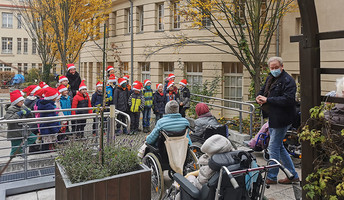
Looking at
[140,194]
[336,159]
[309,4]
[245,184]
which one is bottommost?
[140,194]

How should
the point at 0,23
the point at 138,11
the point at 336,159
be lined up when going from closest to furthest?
the point at 336,159 < the point at 138,11 < the point at 0,23

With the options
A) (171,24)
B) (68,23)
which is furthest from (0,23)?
(171,24)

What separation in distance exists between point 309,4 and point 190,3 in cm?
872

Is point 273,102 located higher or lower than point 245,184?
higher

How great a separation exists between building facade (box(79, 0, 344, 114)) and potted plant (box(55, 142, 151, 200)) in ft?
29.1

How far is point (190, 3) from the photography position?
1189 centimetres

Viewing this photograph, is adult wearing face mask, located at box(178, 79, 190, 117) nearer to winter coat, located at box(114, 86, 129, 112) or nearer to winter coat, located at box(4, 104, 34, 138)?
winter coat, located at box(114, 86, 129, 112)

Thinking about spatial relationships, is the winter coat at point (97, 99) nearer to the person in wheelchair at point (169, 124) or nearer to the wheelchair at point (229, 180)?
the person in wheelchair at point (169, 124)

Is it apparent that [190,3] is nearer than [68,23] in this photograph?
Yes

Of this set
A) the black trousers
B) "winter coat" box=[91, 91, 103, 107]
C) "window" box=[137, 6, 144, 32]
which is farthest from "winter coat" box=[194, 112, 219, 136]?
"window" box=[137, 6, 144, 32]

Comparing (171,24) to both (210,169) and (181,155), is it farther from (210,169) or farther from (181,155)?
(210,169)

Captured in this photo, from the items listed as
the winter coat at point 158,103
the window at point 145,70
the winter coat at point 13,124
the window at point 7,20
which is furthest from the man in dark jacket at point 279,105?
the window at point 7,20

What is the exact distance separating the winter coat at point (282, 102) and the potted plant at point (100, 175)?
2350 mm

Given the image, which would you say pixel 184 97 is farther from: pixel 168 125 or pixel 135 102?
pixel 168 125
